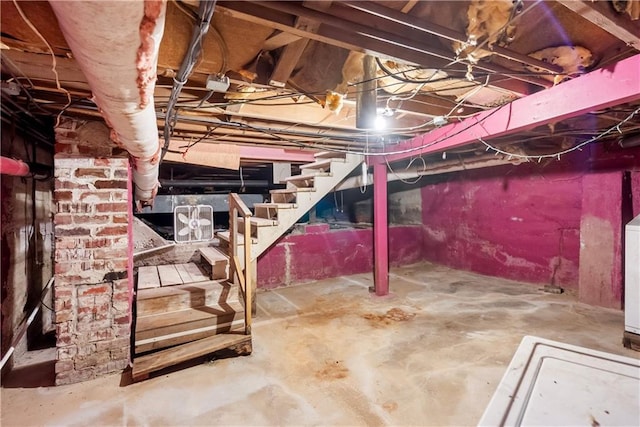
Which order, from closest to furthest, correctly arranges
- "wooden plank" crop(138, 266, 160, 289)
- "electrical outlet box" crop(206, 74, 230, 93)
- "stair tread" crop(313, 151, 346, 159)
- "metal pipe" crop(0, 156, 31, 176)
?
"electrical outlet box" crop(206, 74, 230, 93)
"metal pipe" crop(0, 156, 31, 176)
"wooden plank" crop(138, 266, 160, 289)
"stair tread" crop(313, 151, 346, 159)

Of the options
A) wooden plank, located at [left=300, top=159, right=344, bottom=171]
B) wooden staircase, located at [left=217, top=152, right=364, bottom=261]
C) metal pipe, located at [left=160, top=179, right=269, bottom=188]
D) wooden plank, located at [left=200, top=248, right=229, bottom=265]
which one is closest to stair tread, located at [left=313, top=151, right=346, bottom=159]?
wooden staircase, located at [left=217, top=152, right=364, bottom=261]

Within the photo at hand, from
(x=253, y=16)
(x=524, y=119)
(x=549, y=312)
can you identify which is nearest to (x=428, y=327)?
(x=549, y=312)

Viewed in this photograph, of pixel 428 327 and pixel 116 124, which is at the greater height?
pixel 116 124

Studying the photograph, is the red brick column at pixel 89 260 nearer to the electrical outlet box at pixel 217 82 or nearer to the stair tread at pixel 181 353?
the stair tread at pixel 181 353

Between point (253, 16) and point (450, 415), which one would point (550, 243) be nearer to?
point (450, 415)

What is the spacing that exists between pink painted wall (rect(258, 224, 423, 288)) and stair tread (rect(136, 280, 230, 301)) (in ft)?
5.54

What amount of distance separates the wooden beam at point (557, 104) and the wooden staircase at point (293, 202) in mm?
1372

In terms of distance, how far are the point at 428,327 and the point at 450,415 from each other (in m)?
1.24

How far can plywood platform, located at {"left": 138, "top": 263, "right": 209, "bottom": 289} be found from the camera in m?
2.67

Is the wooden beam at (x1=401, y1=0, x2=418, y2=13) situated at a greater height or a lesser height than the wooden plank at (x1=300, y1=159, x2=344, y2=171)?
greater

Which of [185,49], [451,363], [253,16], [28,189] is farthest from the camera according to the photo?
[28,189]

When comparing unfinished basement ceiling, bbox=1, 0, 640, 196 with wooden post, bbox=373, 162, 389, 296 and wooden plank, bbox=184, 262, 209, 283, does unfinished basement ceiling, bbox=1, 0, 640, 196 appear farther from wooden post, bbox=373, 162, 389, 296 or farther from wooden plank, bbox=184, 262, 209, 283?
wooden post, bbox=373, 162, 389, 296

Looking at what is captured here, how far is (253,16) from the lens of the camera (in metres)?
1.07

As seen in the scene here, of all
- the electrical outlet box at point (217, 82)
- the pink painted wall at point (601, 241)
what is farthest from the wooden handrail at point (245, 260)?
the pink painted wall at point (601, 241)
